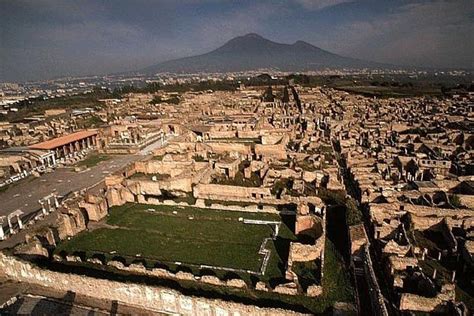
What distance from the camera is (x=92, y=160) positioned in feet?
128

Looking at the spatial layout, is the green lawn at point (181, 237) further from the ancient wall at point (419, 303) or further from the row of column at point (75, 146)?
the row of column at point (75, 146)

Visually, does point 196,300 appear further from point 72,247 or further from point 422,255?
point 422,255

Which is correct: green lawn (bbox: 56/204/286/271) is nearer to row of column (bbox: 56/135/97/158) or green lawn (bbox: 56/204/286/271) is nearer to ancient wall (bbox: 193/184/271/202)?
ancient wall (bbox: 193/184/271/202)

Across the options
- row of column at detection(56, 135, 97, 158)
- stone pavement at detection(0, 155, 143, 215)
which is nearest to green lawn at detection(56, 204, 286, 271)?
stone pavement at detection(0, 155, 143, 215)

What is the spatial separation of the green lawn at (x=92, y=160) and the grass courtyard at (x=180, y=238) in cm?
1563

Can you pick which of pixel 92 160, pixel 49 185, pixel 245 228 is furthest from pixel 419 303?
pixel 92 160

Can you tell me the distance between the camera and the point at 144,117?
6250 cm

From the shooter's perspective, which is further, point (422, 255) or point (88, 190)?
point (88, 190)

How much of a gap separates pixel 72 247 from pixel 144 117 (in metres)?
45.3

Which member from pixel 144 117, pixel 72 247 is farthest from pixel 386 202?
pixel 144 117

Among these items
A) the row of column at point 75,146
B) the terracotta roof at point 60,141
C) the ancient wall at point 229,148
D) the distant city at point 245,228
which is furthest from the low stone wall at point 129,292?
the row of column at point 75,146

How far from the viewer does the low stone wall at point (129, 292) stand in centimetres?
1338

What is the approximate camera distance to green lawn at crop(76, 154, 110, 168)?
123 feet

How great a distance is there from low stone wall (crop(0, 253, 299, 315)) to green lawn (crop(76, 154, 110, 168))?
20.9m
